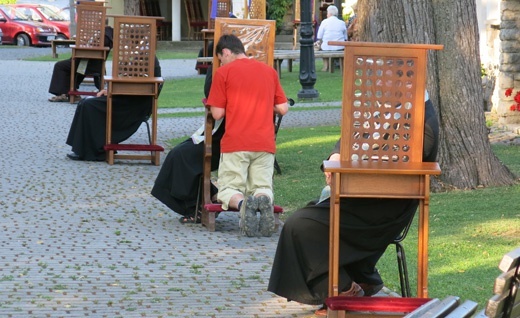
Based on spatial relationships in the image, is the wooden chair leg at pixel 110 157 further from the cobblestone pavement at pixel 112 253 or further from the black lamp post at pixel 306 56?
the black lamp post at pixel 306 56

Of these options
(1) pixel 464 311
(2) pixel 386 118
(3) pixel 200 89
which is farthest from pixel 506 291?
(3) pixel 200 89

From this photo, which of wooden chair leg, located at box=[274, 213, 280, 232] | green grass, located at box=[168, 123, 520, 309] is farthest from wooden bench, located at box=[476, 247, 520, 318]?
wooden chair leg, located at box=[274, 213, 280, 232]

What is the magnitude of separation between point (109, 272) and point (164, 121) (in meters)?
11.5

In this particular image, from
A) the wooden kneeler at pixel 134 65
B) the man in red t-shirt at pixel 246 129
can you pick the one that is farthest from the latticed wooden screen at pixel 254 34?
the wooden kneeler at pixel 134 65

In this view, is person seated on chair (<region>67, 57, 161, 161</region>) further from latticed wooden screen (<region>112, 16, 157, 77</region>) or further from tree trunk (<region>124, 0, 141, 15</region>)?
tree trunk (<region>124, 0, 141, 15</region>)

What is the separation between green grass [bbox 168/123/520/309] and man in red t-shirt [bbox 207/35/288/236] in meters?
1.03

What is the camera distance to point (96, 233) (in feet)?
31.2

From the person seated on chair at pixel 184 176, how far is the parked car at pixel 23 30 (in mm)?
39386

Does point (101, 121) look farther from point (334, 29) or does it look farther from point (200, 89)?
point (334, 29)

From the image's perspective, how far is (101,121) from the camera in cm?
1407

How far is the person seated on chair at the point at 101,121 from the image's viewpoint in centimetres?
1398

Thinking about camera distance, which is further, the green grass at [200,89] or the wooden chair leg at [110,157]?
the green grass at [200,89]

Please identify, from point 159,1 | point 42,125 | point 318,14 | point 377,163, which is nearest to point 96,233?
point 377,163

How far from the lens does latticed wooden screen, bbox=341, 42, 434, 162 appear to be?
5.84m
